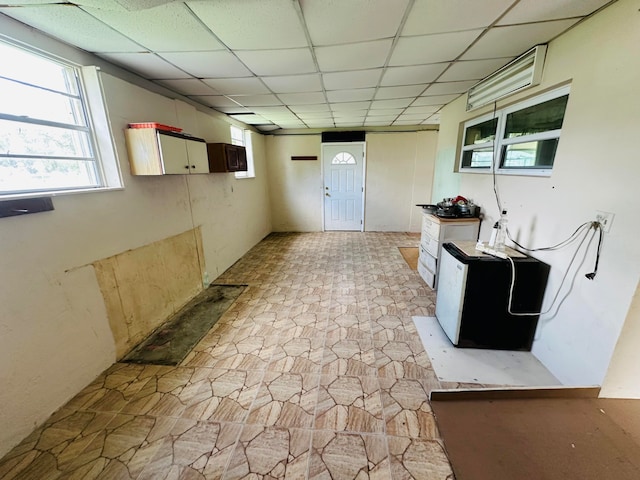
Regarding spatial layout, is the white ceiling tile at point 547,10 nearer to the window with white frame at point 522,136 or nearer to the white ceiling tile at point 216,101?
the window with white frame at point 522,136

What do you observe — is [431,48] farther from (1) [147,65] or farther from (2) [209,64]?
(1) [147,65]

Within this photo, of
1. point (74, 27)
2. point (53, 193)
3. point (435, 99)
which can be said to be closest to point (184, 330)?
point (53, 193)

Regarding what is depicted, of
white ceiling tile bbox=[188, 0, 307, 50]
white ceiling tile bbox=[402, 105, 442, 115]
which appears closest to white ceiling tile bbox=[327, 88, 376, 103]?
white ceiling tile bbox=[402, 105, 442, 115]

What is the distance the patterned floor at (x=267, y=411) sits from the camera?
1.31m

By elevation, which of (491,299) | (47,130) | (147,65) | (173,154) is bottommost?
(491,299)

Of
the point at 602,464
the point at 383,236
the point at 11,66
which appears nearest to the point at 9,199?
the point at 11,66

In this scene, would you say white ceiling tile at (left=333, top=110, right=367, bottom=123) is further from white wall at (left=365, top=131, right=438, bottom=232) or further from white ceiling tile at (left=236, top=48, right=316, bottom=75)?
white ceiling tile at (left=236, top=48, right=316, bottom=75)

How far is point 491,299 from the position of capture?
6.71 feet

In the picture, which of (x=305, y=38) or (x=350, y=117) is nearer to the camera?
(x=305, y=38)

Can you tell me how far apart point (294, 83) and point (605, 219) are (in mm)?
2780

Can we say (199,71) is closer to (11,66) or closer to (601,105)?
(11,66)

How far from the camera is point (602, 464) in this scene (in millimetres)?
1270

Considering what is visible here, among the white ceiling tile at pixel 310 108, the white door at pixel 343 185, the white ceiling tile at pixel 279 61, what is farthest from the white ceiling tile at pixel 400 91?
the white door at pixel 343 185

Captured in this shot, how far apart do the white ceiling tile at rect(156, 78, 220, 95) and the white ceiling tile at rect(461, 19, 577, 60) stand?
8.27 ft
